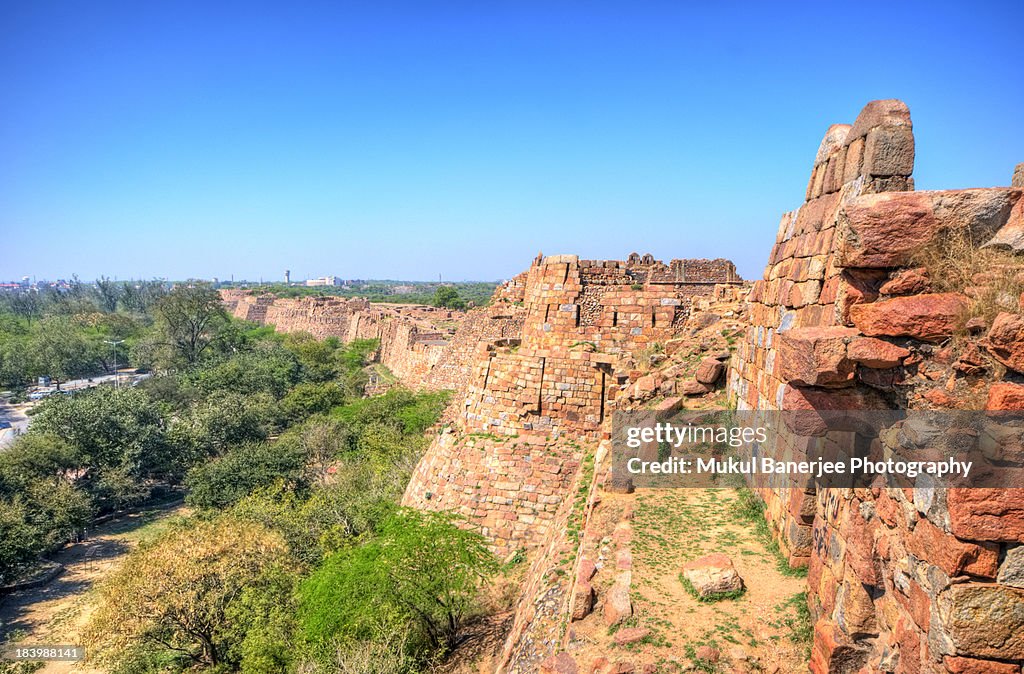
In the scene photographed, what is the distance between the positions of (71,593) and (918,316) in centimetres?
2578

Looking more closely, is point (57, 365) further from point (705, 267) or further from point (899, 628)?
point (899, 628)

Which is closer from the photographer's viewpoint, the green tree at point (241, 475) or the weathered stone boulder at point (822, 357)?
the weathered stone boulder at point (822, 357)

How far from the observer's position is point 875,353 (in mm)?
4035

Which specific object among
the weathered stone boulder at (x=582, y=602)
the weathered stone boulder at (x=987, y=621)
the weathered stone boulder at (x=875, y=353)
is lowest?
the weathered stone boulder at (x=582, y=602)

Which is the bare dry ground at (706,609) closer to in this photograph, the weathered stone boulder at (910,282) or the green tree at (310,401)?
the weathered stone boulder at (910,282)


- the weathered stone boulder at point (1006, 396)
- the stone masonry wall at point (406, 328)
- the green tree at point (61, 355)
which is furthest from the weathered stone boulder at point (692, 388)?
the green tree at point (61, 355)

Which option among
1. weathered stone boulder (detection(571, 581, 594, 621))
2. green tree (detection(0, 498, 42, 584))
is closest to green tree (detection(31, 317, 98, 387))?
green tree (detection(0, 498, 42, 584))

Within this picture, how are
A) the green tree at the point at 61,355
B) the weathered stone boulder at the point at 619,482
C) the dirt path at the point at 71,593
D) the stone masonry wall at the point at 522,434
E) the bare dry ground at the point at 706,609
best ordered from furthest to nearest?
the green tree at the point at 61,355
the dirt path at the point at 71,593
the stone masonry wall at the point at 522,434
the weathered stone boulder at the point at 619,482
the bare dry ground at the point at 706,609

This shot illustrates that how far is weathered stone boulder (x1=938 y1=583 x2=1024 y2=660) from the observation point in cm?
304

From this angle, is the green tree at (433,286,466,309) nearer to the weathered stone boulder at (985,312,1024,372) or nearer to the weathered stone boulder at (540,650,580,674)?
the weathered stone boulder at (540,650,580,674)

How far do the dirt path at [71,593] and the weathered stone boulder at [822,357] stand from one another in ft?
60.9

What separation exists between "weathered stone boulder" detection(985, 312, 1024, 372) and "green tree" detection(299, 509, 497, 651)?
8276 millimetres

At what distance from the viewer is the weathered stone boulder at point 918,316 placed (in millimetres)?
3646

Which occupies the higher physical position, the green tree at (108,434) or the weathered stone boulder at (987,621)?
the weathered stone boulder at (987,621)
